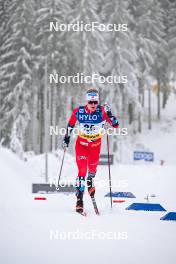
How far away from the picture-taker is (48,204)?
867 centimetres

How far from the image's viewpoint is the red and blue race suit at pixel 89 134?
24.9 feet

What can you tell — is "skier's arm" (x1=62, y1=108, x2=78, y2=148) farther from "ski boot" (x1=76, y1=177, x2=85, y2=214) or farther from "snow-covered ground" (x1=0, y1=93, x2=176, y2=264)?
"snow-covered ground" (x1=0, y1=93, x2=176, y2=264)

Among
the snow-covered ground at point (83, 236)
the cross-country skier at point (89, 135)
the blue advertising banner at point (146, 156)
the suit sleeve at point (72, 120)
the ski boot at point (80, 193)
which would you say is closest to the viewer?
the snow-covered ground at point (83, 236)

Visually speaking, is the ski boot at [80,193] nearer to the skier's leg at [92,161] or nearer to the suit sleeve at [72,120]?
the skier's leg at [92,161]

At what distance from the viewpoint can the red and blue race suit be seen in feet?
24.9

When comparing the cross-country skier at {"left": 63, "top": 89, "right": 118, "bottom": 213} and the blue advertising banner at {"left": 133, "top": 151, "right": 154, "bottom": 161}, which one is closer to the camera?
the cross-country skier at {"left": 63, "top": 89, "right": 118, "bottom": 213}

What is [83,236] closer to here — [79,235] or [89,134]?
[79,235]

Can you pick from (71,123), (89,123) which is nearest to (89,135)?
(89,123)

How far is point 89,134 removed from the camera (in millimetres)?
7590

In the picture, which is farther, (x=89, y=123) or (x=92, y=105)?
(x=89, y=123)

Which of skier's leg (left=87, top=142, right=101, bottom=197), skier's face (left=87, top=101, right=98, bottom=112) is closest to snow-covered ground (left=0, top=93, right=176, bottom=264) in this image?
skier's leg (left=87, top=142, right=101, bottom=197)

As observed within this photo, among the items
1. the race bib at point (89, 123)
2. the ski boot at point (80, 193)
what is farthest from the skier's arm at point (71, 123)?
the ski boot at point (80, 193)

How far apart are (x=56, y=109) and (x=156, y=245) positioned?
26583 mm

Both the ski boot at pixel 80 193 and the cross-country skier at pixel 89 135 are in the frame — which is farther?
the cross-country skier at pixel 89 135
